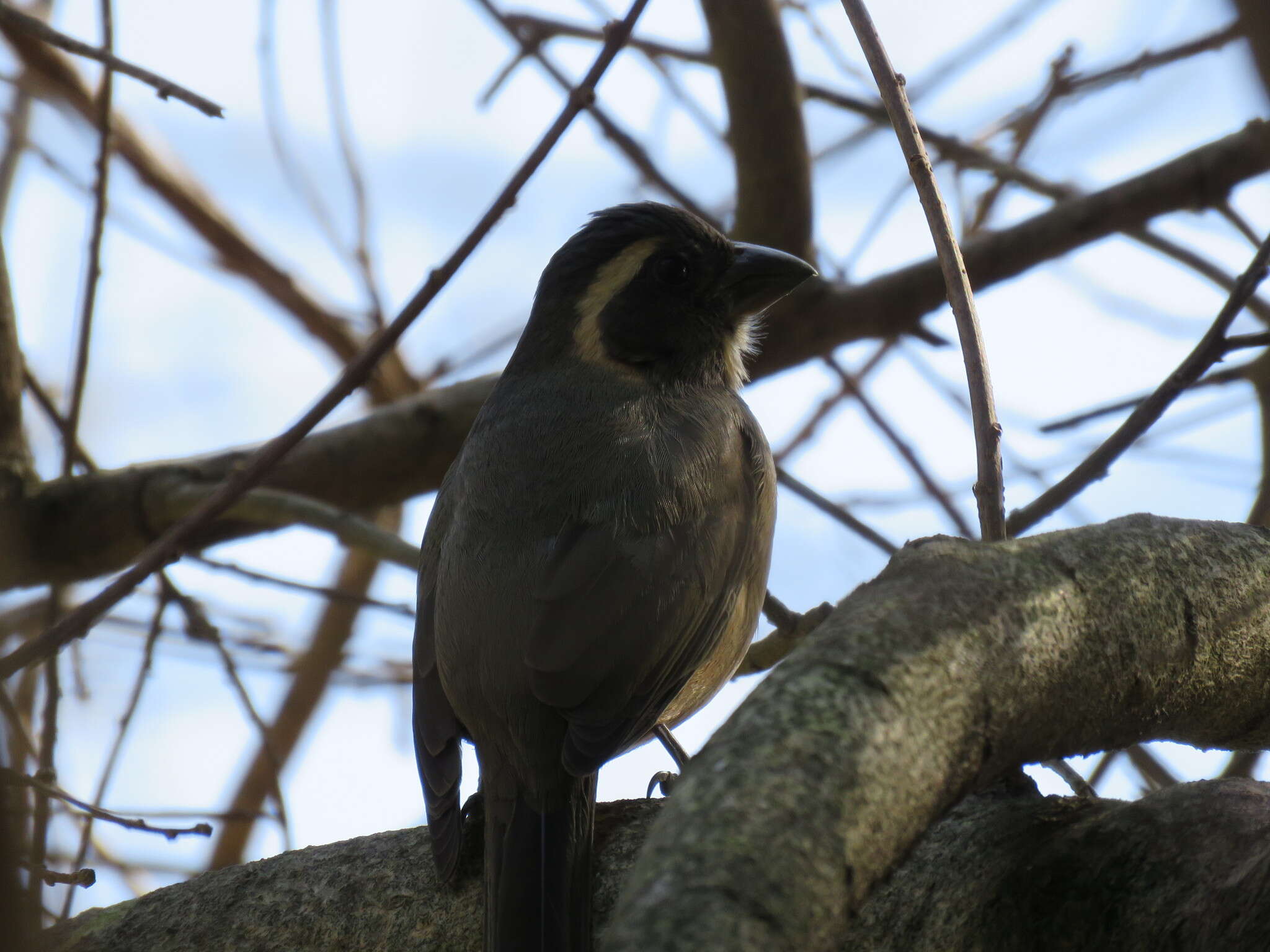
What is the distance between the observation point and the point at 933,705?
178cm

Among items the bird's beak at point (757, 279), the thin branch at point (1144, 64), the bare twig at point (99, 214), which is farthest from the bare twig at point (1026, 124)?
the bare twig at point (99, 214)

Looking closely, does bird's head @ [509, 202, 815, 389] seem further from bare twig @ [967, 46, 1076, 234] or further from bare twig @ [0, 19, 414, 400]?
bare twig @ [0, 19, 414, 400]

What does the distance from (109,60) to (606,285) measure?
1.71 metres

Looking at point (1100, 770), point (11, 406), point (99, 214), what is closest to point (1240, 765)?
point (1100, 770)

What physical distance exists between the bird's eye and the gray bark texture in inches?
86.6

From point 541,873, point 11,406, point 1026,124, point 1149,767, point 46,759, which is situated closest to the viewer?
point 541,873

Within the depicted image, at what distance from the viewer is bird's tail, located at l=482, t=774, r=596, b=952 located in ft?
8.15

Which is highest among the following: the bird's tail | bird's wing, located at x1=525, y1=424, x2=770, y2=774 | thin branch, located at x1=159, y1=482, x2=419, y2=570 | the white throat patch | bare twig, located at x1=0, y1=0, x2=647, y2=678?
the white throat patch

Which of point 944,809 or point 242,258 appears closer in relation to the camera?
point 944,809

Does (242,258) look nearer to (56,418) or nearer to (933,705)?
(56,418)

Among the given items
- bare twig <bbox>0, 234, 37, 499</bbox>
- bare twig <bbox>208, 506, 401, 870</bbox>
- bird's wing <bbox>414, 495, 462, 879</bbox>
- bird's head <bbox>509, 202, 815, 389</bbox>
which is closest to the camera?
bird's wing <bbox>414, 495, 462, 879</bbox>

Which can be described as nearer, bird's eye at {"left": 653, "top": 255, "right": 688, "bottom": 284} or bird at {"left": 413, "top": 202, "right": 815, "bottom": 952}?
bird at {"left": 413, "top": 202, "right": 815, "bottom": 952}

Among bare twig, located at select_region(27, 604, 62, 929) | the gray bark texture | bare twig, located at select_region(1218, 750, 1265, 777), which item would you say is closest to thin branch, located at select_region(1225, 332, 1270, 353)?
the gray bark texture

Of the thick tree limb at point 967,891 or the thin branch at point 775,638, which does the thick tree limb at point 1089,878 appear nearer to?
the thick tree limb at point 967,891
